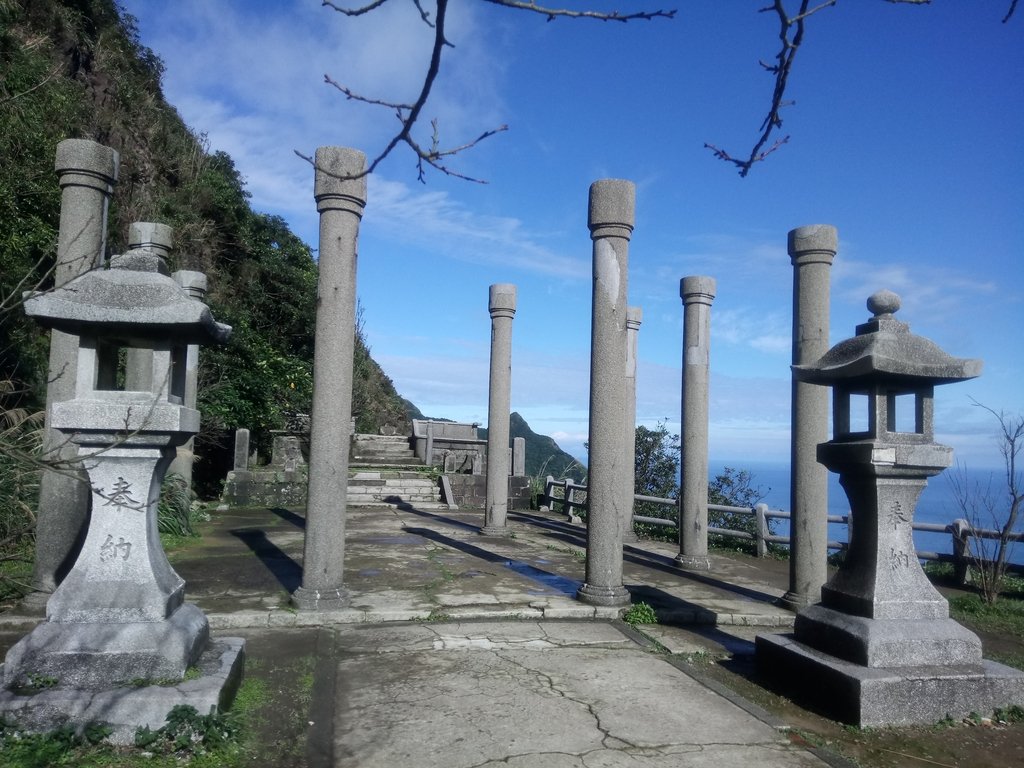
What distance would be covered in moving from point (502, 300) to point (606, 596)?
6913 mm

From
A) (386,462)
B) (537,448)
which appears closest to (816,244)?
(386,462)

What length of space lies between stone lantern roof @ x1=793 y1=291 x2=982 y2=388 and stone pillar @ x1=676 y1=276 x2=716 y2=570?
15.7 feet

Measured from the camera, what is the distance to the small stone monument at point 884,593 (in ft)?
15.9

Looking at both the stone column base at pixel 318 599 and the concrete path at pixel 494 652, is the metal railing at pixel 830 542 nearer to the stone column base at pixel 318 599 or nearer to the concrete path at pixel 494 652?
the concrete path at pixel 494 652

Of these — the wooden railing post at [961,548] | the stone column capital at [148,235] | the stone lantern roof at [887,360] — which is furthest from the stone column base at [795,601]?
the stone column capital at [148,235]

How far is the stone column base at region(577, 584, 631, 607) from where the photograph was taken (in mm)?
7336

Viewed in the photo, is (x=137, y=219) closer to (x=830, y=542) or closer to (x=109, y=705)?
(x=109, y=705)

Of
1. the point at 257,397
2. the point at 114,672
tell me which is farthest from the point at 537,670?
the point at 257,397

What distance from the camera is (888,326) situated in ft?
18.1

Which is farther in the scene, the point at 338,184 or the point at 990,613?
the point at 990,613

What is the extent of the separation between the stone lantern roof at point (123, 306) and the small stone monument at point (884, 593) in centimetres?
446

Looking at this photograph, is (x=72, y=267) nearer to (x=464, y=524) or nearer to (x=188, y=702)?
(x=188, y=702)

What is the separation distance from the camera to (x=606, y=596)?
290 inches

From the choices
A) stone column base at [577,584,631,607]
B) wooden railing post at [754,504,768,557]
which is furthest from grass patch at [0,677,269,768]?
wooden railing post at [754,504,768,557]
